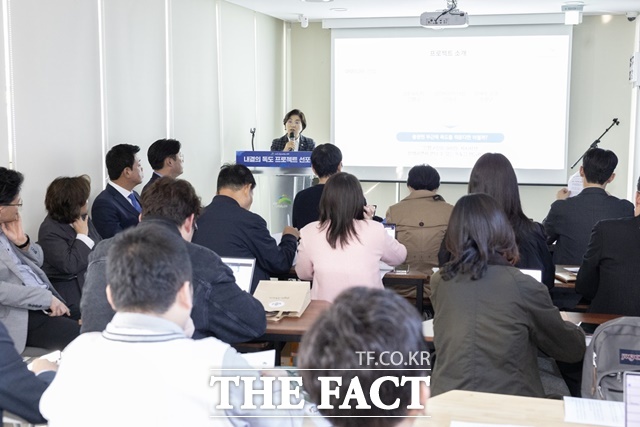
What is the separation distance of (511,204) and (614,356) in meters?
1.26

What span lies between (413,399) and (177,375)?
1.78 feet

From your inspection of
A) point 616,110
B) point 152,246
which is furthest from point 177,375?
point 616,110

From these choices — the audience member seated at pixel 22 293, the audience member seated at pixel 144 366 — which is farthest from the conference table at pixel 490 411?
the audience member seated at pixel 22 293

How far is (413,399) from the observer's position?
1.09 metres

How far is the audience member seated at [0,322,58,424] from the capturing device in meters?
2.01

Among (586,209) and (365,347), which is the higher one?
(365,347)

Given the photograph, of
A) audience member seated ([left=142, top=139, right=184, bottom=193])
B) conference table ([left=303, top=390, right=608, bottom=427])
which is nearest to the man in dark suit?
audience member seated ([left=142, top=139, right=184, bottom=193])

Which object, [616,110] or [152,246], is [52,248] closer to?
[152,246]

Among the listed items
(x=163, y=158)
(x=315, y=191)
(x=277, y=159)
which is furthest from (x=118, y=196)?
(x=277, y=159)

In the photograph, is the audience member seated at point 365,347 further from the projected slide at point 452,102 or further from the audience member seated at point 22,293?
the projected slide at point 452,102

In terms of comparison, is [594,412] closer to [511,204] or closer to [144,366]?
[144,366]

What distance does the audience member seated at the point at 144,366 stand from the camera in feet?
4.67

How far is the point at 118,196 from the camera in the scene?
5.07m

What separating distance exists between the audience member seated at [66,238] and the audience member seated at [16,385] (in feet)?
6.89
